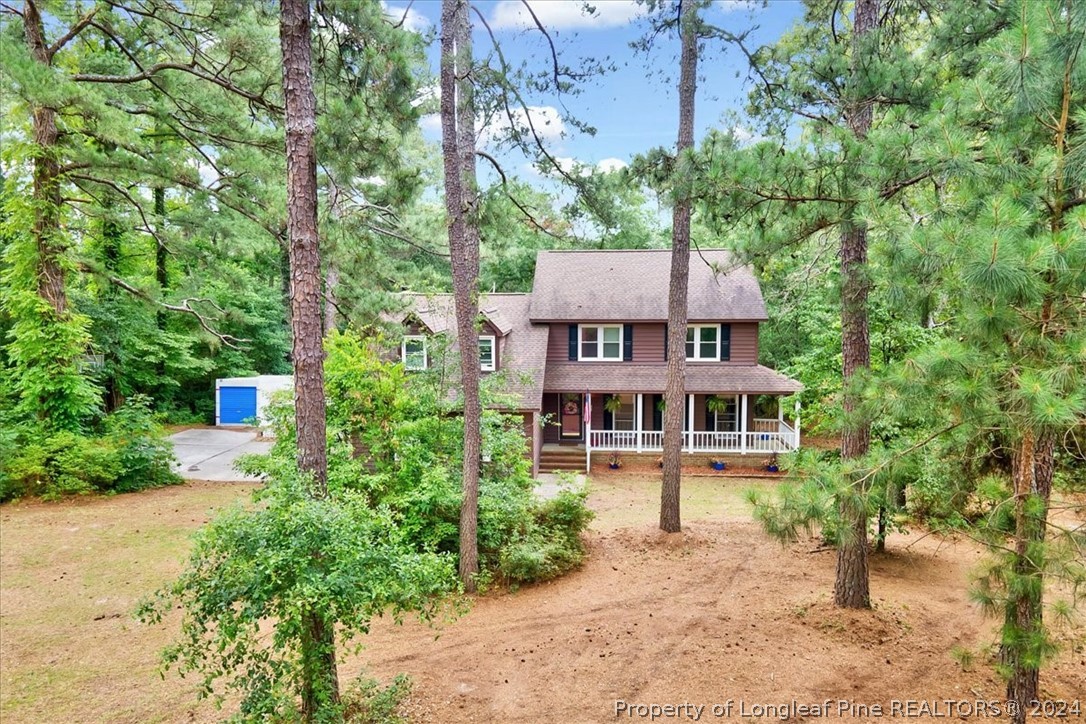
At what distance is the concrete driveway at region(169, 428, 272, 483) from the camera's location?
14.2 metres

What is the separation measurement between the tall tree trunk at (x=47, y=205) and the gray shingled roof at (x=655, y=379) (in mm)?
11754

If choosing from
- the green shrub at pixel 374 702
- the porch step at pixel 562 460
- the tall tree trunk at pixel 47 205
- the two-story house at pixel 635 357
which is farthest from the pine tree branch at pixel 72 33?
the porch step at pixel 562 460

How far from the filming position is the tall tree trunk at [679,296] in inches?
350

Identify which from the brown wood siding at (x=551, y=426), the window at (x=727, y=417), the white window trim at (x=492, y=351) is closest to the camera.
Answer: the white window trim at (x=492, y=351)

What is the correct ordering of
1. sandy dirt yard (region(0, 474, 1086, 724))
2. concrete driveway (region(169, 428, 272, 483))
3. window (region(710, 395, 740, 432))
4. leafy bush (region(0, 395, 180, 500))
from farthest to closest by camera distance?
window (region(710, 395, 740, 432)), concrete driveway (region(169, 428, 272, 483)), leafy bush (region(0, 395, 180, 500)), sandy dirt yard (region(0, 474, 1086, 724))

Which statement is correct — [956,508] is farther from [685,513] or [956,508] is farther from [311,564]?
[685,513]

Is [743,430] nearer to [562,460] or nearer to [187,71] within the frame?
[562,460]

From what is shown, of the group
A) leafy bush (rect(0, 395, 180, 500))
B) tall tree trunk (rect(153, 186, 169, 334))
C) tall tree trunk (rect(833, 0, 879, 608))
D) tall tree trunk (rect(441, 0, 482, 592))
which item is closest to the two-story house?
leafy bush (rect(0, 395, 180, 500))

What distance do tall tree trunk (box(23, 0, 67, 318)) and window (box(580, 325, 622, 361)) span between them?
1312 cm

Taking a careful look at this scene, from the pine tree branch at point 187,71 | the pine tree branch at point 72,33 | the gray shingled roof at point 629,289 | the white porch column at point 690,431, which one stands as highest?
the pine tree branch at point 72,33

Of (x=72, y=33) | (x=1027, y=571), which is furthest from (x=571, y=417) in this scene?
(x=1027, y=571)

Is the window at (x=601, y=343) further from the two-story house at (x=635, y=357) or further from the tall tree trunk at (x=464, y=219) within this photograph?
the tall tree trunk at (x=464, y=219)

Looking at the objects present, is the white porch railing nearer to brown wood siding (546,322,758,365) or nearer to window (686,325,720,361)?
brown wood siding (546,322,758,365)

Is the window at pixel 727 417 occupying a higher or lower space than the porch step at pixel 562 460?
higher
